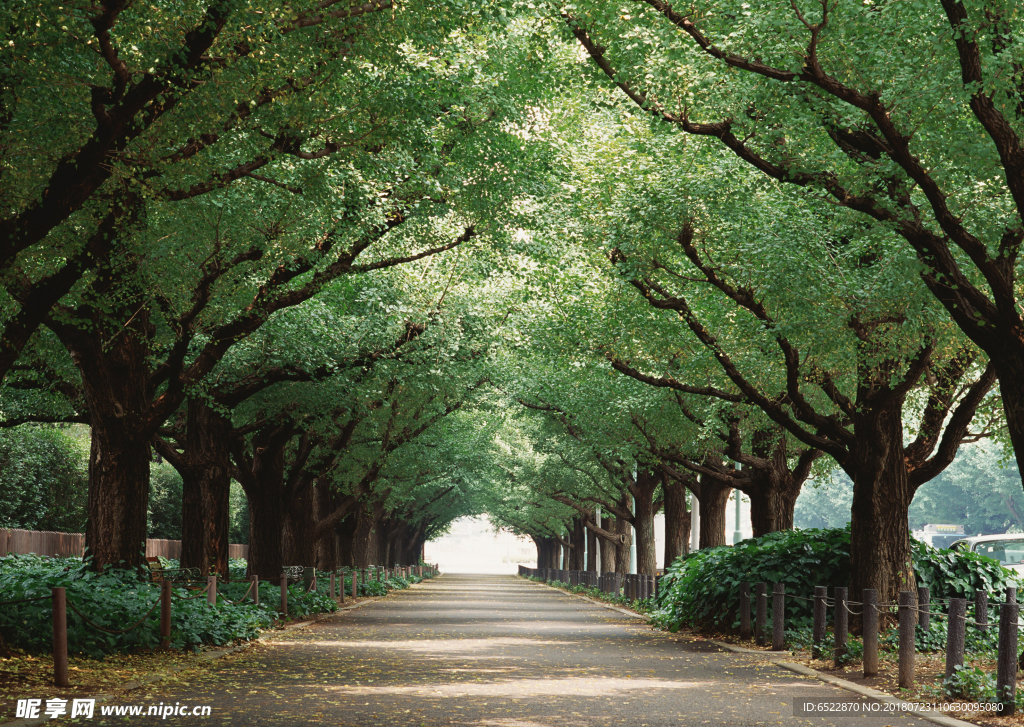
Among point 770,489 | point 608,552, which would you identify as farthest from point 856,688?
point 608,552

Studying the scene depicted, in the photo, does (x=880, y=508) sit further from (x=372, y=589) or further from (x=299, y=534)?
(x=372, y=589)

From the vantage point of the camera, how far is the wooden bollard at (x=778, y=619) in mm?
16531

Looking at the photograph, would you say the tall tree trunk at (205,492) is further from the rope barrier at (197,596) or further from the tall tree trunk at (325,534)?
the tall tree trunk at (325,534)

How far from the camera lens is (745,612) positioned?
59.3ft

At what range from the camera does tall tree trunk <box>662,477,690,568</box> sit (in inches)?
1305

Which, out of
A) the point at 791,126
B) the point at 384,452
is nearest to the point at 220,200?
the point at 791,126

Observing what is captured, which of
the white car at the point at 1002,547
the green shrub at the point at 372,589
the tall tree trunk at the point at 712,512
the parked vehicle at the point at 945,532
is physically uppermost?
the tall tree trunk at the point at 712,512

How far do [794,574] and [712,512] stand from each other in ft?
36.7

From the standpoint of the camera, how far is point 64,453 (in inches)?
1455

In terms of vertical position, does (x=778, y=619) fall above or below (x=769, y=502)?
below

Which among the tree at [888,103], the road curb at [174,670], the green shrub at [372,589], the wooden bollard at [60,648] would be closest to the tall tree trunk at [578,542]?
the green shrub at [372,589]

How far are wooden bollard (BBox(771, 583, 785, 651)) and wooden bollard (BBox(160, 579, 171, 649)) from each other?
8.80 m

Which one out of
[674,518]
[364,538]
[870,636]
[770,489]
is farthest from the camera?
[364,538]

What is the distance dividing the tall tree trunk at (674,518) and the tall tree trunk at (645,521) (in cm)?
350
